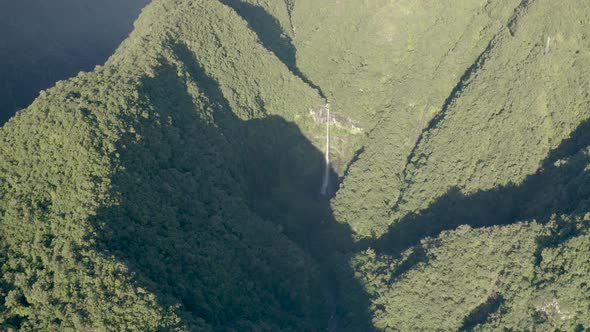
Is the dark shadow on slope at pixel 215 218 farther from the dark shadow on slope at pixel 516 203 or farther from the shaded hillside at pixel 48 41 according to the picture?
the shaded hillside at pixel 48 41

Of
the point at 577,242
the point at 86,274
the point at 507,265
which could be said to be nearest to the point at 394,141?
the point at 507,265

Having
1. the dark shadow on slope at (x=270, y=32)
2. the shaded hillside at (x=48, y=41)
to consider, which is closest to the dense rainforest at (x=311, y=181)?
the dark shadow on slope at (x=270, y=32)

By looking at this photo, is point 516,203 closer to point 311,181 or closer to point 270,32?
point 311,181

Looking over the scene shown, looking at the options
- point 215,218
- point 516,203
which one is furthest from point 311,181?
point 516,203

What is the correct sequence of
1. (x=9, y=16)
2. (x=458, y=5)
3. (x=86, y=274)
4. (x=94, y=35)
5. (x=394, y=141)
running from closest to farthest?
(x=86, y=274) → (x=394, y=141) → (x=458, y=5) → (x=9, y=16) → (x=94, y=35)

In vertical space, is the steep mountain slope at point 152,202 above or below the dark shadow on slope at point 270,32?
below

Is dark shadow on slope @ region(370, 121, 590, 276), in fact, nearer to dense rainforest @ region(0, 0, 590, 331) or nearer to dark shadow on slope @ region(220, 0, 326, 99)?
dense rainforest @ region(0, 0, 590, 331)

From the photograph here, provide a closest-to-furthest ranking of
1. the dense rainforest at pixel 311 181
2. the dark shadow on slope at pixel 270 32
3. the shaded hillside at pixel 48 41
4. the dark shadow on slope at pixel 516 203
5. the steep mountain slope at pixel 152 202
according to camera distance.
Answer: the steep mountain slope at pixel 152 202, the dense rainforest at pixel 311 181, the dark shadow on slope at pixel 516 203, the dark shadow on slope at pixel 270 32, the shaded hillside at pixel 48 41

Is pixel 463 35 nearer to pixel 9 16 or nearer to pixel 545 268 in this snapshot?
pixel 545 268
